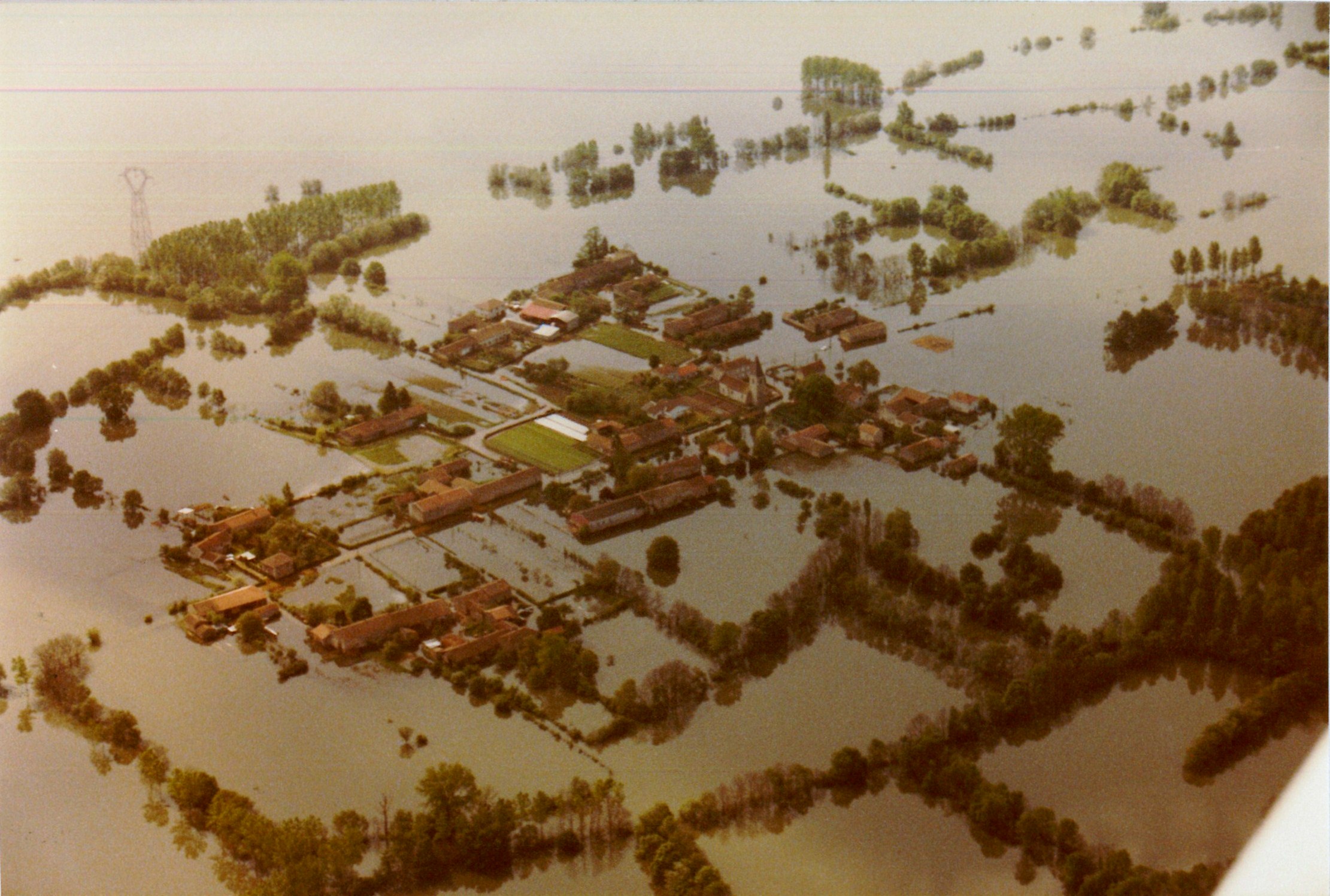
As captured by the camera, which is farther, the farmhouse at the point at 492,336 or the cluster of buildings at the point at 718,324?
the cluster of buildings at the point at 718,324

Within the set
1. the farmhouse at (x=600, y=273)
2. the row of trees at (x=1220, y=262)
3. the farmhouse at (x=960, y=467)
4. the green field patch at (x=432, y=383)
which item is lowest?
the farmhouse at (x=960, y=467)

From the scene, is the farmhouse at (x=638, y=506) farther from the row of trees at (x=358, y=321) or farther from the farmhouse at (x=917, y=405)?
the row of trees at (x=358, y=321)

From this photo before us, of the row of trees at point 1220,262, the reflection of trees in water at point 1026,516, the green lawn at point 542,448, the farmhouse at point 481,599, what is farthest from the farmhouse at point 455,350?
the row of trees at point 1220,262

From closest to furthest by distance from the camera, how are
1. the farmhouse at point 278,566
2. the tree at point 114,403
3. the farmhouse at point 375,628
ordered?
the farmhouse at point 375,628
the farmhouse at point 278,566
the tree at point 114,403

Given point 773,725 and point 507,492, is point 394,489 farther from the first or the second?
point 773,725

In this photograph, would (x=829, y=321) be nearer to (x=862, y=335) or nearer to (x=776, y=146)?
(x=862, y=335)

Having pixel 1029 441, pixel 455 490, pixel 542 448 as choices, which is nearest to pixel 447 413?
pixel 542 448

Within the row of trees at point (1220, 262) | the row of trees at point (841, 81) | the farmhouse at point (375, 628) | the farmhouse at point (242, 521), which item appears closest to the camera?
the farmhouse at point (375, 628)

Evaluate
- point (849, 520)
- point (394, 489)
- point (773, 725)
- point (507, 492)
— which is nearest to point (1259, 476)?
point (849, 520)

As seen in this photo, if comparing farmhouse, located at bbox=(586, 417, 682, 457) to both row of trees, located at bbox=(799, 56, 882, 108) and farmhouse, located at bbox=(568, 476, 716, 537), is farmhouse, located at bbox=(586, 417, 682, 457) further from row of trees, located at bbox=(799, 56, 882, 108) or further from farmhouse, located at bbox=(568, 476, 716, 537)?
row of trees, located at bbox=(799, 56, 882, 108)
